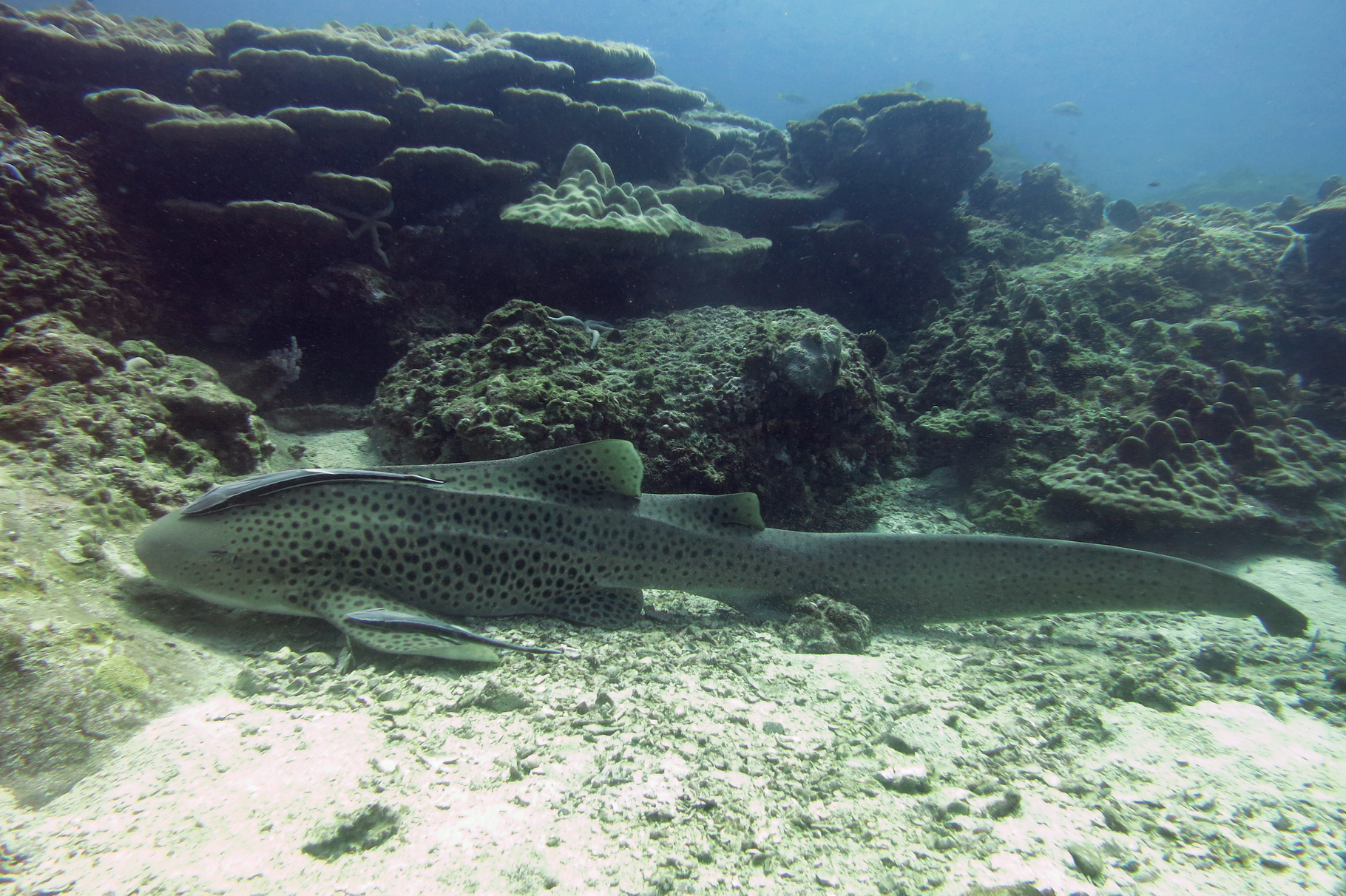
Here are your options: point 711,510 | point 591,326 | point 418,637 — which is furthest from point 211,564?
Answer: point 591,326

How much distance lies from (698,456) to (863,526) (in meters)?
1.78

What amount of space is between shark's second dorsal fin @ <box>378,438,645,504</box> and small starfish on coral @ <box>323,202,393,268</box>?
476cm

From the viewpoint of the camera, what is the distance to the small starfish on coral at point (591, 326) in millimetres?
4684

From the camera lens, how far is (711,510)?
10.3 ft

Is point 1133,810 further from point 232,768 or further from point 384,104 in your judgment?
point 384,104

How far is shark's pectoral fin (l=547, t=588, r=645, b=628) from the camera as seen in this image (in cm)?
291

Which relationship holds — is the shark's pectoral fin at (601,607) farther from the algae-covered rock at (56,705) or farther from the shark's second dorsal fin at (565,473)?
the algae-covered rock at (56,705)

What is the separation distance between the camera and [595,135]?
9.17 metres

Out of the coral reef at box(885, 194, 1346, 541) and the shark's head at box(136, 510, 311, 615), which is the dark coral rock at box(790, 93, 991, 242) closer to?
the coral reef at box(885, 194, 1346, 541)

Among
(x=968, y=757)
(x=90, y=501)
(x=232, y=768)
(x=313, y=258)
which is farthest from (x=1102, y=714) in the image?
(x=313, y=258)

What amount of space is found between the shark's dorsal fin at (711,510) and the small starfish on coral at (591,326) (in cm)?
205

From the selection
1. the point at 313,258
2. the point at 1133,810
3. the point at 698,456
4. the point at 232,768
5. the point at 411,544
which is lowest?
the point at 232,768

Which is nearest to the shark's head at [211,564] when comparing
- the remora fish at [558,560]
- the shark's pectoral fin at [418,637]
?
the remora fish at [558,560]

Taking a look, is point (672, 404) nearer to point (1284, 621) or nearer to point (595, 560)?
point (595, 560)
